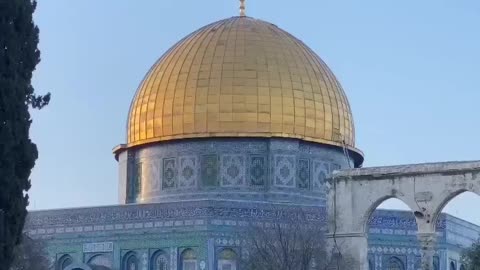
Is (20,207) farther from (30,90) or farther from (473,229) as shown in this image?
(473,229)

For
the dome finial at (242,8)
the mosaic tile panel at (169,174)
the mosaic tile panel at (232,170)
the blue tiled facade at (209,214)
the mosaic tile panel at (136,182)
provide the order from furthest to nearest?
the dome finial at (242,8) < the mosaic tile panel at (136,182) < the mosaic tile panel at (169,174) < the mosaic tile panel at (232,170) < the blue tiled facade at (209,214)

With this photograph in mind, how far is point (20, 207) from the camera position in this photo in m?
18.8

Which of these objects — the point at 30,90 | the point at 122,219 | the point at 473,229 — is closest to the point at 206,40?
the point at 122,219

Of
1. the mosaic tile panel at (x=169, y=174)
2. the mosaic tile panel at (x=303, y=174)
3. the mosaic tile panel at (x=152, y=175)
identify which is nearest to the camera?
the mosaic tile panel at (x=303, y=174)

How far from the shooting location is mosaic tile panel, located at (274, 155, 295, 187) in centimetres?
3438

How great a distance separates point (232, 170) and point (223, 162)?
31 cm

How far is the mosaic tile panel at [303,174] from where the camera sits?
34594mm

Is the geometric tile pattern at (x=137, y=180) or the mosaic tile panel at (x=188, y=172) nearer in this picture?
the mosaic tile panel at (x=188, y=172)

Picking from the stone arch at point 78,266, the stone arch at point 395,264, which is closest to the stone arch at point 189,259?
the stone arch at point 78,266

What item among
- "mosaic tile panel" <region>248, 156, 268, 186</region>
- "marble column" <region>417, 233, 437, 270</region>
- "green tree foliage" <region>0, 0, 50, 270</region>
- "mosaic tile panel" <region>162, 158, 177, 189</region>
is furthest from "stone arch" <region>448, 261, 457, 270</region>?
"green tree foliage" <region>0, 0, 50, 270</region>

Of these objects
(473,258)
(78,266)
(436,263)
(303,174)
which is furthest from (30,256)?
(436,263)

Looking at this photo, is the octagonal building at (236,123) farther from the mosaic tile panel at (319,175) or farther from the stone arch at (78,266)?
the stone arch at (78,266)

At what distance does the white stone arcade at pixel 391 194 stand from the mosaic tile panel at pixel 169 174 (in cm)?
752

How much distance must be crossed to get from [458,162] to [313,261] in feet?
12.7
